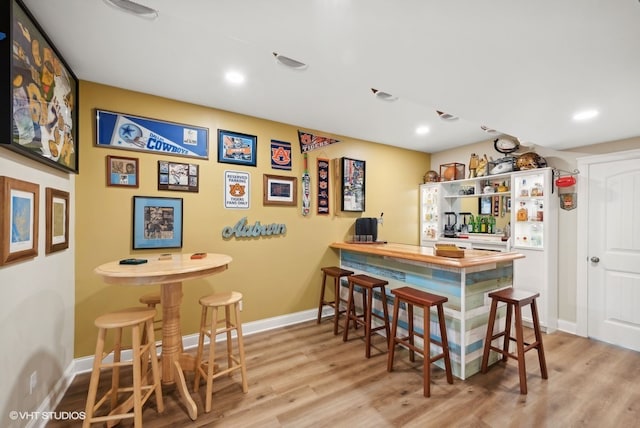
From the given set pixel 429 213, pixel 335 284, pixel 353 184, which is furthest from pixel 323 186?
pixel 429 213

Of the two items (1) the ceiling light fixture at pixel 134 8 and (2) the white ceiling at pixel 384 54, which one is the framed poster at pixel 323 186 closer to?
(2) the white ceiling at pixel 384 54

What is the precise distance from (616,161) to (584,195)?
17.6 inches

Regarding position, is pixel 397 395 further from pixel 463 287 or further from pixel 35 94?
pixel 35 94

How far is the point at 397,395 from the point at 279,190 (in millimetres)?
2390

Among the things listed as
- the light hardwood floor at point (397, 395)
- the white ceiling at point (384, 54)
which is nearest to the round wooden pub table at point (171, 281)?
the light hardwood floor at point (397, 395)

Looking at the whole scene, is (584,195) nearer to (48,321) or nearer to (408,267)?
(408,267)

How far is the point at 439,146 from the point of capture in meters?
4.52

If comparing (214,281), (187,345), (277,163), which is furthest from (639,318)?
(187,345)

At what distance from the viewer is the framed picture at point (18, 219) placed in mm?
1431

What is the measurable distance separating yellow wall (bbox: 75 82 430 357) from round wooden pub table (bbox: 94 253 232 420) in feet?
2.09

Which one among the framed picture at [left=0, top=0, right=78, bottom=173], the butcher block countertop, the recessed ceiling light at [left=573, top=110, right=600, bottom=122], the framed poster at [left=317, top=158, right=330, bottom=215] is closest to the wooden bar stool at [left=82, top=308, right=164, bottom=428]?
the framed picture at [left=0, top=0, right=78, bottom=173]

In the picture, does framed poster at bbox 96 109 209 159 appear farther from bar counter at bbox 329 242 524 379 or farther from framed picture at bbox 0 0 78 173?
bar counter at bbox 329 242 524 379

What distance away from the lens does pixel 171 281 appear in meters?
1.80

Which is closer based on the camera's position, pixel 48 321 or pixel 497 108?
pixel 48 321
